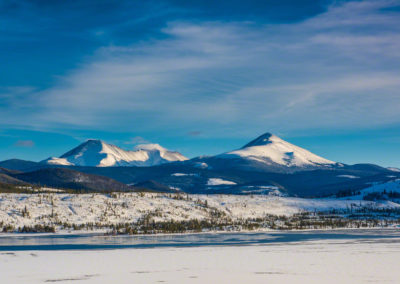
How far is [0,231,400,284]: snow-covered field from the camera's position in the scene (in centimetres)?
3747

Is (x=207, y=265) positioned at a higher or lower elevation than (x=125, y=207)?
lower

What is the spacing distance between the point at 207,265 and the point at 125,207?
8672 centimetres

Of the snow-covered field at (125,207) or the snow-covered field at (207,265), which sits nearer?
the snow-covered field at (207,265)

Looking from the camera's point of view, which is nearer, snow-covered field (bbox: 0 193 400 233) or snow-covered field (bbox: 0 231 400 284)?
snow-covered field (bbox: 0 231 400 284)

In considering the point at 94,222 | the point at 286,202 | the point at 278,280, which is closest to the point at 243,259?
the point at 278,280

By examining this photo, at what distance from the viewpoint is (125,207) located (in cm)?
12888

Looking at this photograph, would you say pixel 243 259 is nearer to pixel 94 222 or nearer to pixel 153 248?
pixel 153 248

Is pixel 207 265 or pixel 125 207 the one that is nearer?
pixel 207 265

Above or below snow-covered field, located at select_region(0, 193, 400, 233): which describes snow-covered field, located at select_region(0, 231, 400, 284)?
below

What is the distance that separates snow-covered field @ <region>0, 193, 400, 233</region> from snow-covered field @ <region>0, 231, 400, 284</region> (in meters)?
56.6

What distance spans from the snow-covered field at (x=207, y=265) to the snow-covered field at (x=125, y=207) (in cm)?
5656

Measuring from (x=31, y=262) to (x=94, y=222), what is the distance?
2546 inches

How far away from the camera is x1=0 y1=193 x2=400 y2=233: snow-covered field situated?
363 ft

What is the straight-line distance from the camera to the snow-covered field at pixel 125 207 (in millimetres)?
110625
